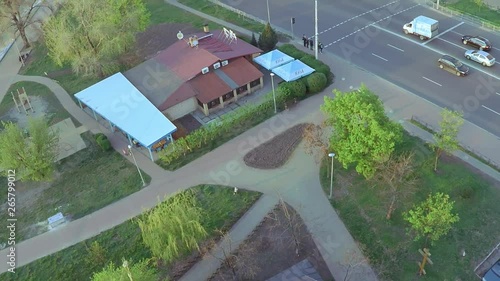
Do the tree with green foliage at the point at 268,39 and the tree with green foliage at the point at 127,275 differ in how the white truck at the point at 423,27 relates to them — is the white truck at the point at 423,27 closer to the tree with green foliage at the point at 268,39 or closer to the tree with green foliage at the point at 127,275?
the tree with green foliage at the point at 268,39

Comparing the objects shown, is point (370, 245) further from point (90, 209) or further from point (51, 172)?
point (51, 172)

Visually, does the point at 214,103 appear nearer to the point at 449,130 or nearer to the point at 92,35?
the point at 92,35

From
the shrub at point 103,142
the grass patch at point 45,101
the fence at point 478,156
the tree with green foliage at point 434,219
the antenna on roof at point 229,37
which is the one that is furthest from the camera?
the antenna on roof at point 229,37

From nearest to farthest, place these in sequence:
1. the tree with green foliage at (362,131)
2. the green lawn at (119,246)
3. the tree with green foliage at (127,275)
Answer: the tree with green foliage at (127,275) → the tree with green foliage at (362,131) → the green lawn at (119,246)

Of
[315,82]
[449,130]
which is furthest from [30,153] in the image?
[449,130]

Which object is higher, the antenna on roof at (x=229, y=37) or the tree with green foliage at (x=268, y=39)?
the antenna on roof at (x=229, y=37)

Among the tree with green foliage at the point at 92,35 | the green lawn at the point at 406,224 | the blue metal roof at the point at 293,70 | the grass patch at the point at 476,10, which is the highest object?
the tree with green foliage at the point at 92,35

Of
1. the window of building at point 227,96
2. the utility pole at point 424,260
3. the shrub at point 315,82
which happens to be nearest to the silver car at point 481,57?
the shrub at point 315,82

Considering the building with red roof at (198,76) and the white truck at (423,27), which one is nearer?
the building with red roof at (198,76)
